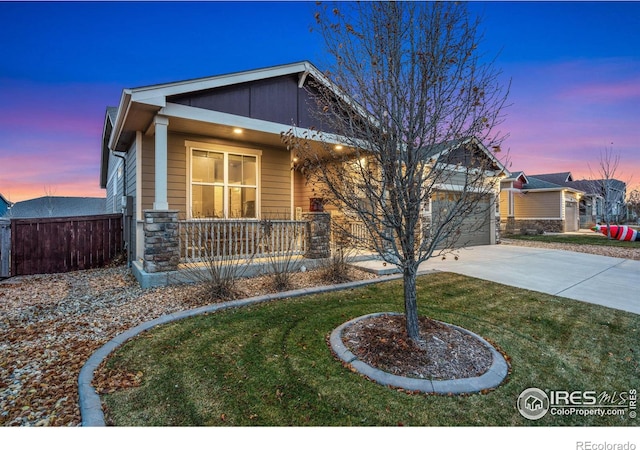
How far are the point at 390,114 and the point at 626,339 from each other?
3946 millimetres

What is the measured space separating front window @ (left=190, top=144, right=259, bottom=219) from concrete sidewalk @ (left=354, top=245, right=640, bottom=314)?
3709mm

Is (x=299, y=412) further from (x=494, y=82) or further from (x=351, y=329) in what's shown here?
(x=494, y=82)

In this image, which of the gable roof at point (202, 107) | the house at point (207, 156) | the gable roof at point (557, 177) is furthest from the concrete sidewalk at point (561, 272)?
the gable roof at point (557, 177)

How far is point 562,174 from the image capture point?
1243 inches

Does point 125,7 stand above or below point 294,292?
above

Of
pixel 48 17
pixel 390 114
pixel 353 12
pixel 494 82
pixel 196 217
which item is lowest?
pixel 196 217

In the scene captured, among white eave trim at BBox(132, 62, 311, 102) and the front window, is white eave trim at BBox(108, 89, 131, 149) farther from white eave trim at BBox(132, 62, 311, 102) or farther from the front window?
the front window

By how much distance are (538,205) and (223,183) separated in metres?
22.9

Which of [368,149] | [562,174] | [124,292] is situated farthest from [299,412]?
[562,174]

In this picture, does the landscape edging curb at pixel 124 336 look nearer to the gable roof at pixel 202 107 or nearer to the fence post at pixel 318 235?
the fence post at pixel 318 235

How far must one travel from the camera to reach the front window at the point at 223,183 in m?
7.75

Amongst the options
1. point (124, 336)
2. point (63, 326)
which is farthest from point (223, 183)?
point (124, 336)

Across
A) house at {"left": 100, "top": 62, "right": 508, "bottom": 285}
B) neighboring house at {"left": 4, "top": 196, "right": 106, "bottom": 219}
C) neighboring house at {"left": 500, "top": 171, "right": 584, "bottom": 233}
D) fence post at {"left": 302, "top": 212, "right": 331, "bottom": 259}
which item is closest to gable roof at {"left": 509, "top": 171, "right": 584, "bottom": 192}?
neighboring house at {"left": 500, "top": 171, "right": 584, "bottom": 233}

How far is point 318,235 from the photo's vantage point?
7.26m
